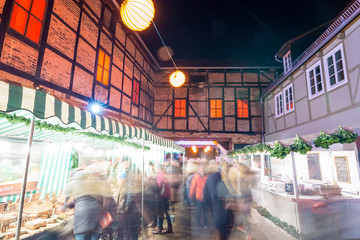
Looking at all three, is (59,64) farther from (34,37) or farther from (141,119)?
(141,119)

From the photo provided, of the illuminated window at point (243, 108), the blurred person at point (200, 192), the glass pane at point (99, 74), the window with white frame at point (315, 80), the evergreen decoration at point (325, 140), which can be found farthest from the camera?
the illuminated window at point (243, 108)

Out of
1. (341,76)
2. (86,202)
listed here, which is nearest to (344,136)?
(341,76)

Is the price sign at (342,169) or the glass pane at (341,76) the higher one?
the glass pane at (341,76)

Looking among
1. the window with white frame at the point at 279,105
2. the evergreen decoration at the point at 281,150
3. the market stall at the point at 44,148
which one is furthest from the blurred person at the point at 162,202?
the window with white frame at the point at 279,105

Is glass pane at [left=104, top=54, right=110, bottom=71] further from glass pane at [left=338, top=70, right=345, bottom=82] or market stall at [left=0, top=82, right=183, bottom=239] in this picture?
glass pane at [left=338, top=70, right=345, bottom=82]

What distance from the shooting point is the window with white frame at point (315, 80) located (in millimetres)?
7446

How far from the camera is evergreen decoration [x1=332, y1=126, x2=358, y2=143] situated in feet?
13.8

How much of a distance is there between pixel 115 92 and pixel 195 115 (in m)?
6.62

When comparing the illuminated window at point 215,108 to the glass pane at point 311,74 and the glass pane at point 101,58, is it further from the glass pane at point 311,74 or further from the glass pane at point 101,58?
the glass pane at point 101,58

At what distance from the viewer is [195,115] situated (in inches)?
554

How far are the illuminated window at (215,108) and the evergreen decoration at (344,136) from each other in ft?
31.9

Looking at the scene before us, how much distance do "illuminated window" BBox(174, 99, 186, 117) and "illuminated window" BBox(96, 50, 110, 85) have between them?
650 cm

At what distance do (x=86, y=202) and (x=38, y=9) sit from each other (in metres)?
5.66

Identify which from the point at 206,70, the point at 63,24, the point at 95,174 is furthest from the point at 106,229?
the point at 206,70
